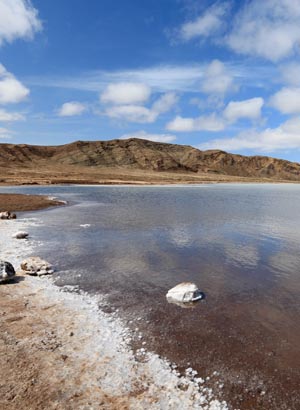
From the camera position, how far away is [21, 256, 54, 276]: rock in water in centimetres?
1283

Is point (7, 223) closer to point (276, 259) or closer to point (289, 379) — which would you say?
point (276, 259)

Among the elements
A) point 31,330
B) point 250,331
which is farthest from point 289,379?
point 31,330

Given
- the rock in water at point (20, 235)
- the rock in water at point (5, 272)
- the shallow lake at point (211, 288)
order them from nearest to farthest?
the shallow lake at point (211, 288) < the rock in water at point (5, 272) < the rock in water at point (20, 235)

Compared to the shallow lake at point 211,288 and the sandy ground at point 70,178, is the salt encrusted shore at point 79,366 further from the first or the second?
the sandy ground at point 70,178

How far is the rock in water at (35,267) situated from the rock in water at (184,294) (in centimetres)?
518

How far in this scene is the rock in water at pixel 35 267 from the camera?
12.8m

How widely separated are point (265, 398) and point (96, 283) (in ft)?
24.1

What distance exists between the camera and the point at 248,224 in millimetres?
27219

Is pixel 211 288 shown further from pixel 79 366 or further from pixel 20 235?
pixel 20 235

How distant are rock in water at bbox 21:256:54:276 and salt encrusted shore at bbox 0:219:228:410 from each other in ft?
8.35

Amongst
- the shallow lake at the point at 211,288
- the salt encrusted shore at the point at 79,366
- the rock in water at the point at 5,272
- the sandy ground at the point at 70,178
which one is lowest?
the sandy ground at the point at 70,178

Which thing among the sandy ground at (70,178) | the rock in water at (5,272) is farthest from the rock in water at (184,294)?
the sandy ground at (70,178)

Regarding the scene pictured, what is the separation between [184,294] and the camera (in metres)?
10.9

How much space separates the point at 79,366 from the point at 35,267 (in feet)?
22.3
